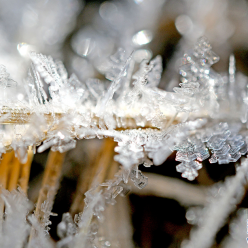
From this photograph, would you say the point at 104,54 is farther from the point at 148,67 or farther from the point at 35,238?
the point at 35,238

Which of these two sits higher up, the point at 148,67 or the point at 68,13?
the point at 68,13

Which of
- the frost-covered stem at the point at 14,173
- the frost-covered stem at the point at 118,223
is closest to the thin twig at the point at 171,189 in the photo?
the frost-covered stem at the point at 118,223

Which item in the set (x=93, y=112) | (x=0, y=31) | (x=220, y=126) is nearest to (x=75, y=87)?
(x=93, y=112)

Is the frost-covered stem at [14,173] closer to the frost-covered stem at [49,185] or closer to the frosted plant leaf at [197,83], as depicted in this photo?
the frost-covered stem at [49,185]

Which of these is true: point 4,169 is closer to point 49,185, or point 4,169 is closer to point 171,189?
point 49,185

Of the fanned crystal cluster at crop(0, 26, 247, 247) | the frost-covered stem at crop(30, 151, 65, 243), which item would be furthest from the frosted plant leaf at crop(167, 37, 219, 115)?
the frost-covered stem at crop(30, 151, 65, 243)

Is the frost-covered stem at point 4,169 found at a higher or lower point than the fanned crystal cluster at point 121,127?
lower
